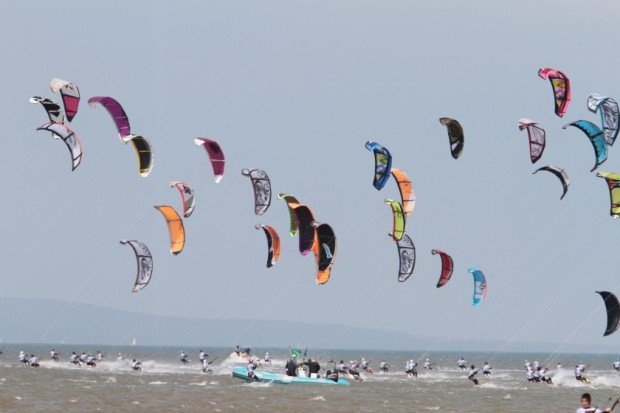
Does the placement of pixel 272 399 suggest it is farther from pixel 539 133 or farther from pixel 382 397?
pixel 539 133

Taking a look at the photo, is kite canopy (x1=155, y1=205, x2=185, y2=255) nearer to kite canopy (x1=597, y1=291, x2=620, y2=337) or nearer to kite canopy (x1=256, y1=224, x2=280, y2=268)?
kite canopy (x1=256, y1=224, x2=280, y2=268)

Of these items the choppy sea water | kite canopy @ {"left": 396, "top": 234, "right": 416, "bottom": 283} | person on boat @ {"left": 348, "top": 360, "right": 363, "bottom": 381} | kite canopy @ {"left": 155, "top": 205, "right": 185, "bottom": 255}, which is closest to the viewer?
the choppy sea water

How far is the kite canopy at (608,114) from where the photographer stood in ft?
104

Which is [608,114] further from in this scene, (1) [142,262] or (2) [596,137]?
(1) [142,262]

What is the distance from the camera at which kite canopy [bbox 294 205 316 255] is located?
123 ft

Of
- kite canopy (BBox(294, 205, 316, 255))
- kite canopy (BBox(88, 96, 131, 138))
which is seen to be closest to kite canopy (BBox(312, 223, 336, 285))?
kite canopy (BBox(294, 205, 316, 255))

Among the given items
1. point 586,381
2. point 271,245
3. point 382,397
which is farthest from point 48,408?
point 586,381

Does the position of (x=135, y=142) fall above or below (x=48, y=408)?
above

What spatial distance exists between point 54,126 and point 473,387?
21.9 meters

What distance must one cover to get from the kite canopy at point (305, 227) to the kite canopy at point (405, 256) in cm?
519

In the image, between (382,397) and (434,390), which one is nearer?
(382,397)

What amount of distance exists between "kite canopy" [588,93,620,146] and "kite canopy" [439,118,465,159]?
537 centimetres

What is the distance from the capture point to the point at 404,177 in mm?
39312

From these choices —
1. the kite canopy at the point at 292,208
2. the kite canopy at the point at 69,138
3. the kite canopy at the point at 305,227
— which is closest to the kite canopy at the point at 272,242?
the kite canopy at the point at 292,208
